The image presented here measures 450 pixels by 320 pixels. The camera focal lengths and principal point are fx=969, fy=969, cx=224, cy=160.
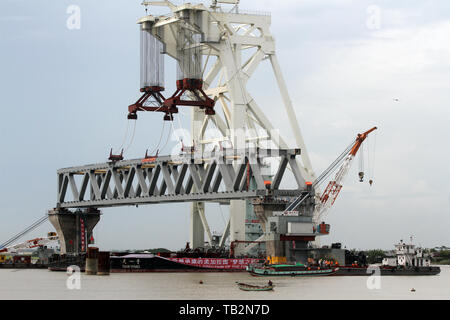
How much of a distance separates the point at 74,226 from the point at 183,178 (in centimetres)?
3185

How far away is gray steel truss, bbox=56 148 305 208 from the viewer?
4183 inches

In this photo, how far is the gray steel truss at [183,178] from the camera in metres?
106

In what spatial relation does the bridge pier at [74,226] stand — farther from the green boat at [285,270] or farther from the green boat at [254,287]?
the green boat at [254,287]

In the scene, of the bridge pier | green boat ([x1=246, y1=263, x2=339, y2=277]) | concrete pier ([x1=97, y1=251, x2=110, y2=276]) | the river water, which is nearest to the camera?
the river water

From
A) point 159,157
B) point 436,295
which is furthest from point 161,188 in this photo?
point 436,295

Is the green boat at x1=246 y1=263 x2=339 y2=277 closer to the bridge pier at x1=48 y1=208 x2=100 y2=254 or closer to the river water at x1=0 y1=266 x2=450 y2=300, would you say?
the river water at x1=0 y1=266 x2=450 y2=300

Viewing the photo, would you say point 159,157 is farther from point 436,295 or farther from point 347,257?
point 436,295

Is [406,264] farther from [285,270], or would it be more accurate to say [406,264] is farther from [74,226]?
[74,226]

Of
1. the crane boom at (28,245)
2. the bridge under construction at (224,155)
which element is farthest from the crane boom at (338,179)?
the crane boom at (28,245)

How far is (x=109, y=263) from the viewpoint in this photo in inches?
4279

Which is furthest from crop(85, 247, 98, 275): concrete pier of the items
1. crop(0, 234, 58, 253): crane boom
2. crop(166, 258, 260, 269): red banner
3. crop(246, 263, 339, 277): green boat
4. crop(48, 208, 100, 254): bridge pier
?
crop(0, 234, 58, 253): crane boom

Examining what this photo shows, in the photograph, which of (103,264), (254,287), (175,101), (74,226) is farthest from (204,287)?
(74,226)

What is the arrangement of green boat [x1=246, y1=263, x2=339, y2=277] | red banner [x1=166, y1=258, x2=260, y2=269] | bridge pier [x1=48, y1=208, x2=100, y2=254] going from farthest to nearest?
bridge pier [x1=48, y1=208, x2=100, y2=254]
red banner [x1=166, y1=258, x2=260, y2=269]
green boat [x1=246, y1=263, x2=339, y2=277]

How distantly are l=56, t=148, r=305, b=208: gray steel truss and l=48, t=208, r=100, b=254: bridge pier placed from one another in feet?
5.95
